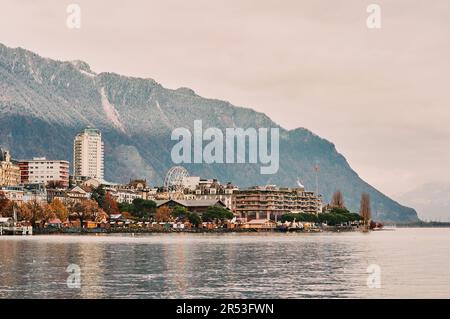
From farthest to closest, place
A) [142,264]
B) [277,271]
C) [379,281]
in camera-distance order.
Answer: [142,264] < [277,271] < [379,281]

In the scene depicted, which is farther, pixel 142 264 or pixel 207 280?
pixel 142 264

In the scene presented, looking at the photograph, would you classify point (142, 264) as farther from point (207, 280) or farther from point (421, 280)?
point (421, 280)

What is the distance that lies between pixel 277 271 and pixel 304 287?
1097cm

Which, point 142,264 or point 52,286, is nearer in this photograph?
point 52,286

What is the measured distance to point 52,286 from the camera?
4578cm

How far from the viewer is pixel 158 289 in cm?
4450

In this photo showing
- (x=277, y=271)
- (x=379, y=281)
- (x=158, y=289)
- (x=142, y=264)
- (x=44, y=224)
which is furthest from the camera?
(x=44, y=224)
